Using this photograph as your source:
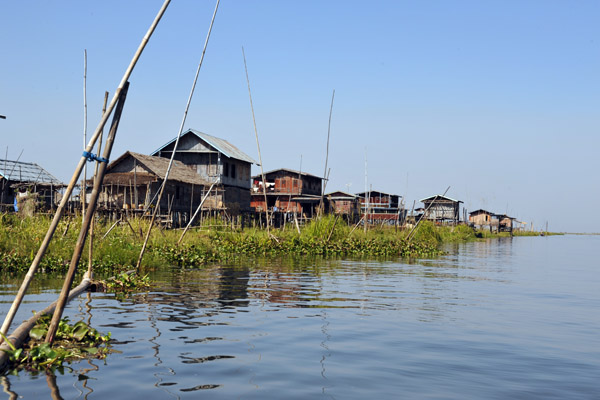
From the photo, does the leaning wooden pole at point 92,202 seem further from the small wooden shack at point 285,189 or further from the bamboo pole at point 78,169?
the small wooden shack at point 285,189

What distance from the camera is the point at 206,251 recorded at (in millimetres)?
15891

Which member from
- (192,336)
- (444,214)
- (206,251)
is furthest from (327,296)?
(444,214)

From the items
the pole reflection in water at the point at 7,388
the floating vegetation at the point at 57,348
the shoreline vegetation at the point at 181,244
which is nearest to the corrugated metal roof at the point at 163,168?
the shoreline vegetation at the point at 181,244

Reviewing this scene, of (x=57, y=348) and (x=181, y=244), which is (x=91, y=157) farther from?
(x=181, y=244)

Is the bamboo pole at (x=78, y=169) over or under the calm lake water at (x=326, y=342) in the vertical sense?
over

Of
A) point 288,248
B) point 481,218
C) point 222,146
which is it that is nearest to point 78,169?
point 288,248

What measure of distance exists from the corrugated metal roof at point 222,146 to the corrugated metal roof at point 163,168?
2.24 meters

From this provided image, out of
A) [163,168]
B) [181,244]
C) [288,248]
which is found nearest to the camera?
[181,244]

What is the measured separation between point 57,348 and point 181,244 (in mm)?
9863

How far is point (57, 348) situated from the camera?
5.25m

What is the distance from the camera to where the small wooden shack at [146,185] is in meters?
29.1

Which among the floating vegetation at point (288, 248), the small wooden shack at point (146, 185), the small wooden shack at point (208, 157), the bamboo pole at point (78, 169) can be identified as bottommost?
the floating vegetation at point (288, 248)

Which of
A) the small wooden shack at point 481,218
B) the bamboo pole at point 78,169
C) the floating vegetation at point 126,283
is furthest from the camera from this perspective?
the small wooden shack at point 481,218

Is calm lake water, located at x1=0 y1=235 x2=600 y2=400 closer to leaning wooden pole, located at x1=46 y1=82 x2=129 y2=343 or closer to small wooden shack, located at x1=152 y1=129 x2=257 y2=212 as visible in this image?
leaning wooden pole, located at x1=46 y1=82 x2=129 y2=343
